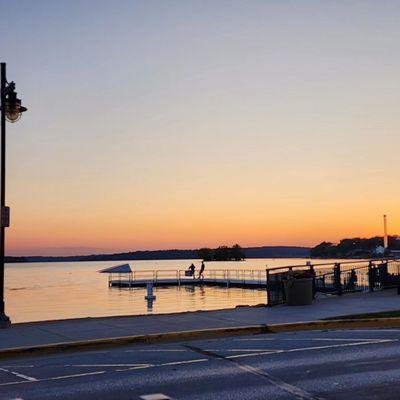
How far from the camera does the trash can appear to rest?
19.7 m

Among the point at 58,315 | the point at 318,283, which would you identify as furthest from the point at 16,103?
the point at 58,315

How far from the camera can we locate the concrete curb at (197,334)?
12.3m

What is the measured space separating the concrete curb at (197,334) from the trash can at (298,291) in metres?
4.08

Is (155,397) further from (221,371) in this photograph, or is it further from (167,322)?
(167,322)

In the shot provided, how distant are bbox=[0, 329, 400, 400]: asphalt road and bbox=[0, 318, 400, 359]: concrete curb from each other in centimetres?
26

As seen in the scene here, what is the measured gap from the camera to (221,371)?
9.90 meters

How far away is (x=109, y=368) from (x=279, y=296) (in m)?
10.8

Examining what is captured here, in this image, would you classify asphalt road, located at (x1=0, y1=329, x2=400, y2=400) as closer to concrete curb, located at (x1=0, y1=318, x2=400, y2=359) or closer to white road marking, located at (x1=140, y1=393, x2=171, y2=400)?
white road marking, located at (x1=140, y1=393, x2=171, y2=400)

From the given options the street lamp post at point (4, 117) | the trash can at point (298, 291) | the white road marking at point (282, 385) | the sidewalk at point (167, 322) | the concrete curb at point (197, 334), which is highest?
the street lamp post at point (4, 117)

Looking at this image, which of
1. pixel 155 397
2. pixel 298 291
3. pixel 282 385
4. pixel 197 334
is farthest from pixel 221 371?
pixel 298 291

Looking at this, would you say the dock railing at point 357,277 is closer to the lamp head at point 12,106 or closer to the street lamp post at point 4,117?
the street lamp post at point 4,117

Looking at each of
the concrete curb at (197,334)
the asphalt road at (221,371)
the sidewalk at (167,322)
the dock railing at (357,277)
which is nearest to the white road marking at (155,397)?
the asphalt road at (221,371)

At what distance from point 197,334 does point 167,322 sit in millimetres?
2038

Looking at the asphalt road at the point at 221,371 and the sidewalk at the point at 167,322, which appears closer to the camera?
the asphalt road at the point at 221,371
